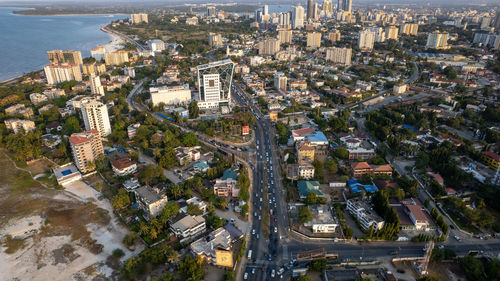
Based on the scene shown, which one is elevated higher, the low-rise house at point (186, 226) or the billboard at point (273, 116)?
the billboard at point (273, 116)

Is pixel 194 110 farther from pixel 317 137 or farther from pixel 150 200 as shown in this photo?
pixel 150 200

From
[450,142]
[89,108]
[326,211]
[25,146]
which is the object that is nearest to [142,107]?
[89,108]

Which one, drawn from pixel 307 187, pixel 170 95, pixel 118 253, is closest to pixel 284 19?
pixel 170 95

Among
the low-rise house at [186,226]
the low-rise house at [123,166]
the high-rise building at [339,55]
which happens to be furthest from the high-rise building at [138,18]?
the low-rise house at [186,226]

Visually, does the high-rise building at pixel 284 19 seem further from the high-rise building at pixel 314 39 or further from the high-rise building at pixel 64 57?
the high-rise building at pixel 64 57

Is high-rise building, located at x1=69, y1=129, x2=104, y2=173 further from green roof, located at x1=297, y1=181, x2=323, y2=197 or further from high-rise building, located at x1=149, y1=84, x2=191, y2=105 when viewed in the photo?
green roof, located at x1=297, y1=181, x2=323, y2=197

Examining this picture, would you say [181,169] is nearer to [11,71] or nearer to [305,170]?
[305,170]
